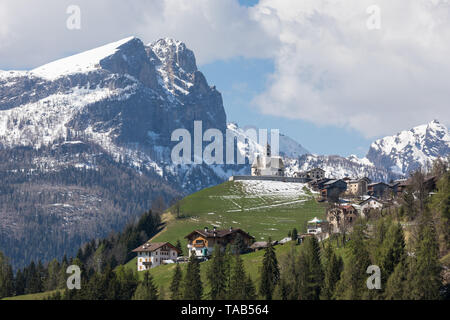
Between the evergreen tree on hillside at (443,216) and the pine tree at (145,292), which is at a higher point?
the evergreen tree on hillside at (443,216)

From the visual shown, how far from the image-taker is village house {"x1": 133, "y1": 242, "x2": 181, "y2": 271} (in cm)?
18812

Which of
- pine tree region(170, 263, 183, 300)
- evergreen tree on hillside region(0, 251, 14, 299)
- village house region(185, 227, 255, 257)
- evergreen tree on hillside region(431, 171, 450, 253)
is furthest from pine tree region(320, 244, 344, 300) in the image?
evergreen tree on hillside region(0, 251, 14, 299)

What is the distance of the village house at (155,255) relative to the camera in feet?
617

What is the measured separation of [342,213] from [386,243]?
68.8m

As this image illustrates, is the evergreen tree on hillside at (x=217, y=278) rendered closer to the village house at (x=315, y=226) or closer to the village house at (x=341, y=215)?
the village house at (x=315, y=226)

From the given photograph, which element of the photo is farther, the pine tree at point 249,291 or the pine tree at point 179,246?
Answer: the pine tree at point 179,246

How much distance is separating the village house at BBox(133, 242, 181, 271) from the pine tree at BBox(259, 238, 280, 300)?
188ft

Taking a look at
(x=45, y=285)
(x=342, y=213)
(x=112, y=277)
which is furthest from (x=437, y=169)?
(x=45, y=285)

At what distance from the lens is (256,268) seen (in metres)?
151

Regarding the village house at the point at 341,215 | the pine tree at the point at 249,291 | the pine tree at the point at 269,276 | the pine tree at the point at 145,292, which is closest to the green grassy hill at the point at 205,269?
the pine tree at the point at 145,292

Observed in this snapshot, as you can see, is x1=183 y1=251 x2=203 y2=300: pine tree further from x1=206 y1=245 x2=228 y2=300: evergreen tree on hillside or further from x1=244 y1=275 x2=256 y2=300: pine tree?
x1=244 y1=275 x2=256 y2=300: pine tree

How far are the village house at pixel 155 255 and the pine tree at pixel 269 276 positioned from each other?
57.2m

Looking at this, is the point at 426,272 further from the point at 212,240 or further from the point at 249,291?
the point at 212,240

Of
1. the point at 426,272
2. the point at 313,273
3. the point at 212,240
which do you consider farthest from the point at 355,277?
the point at 212,240
